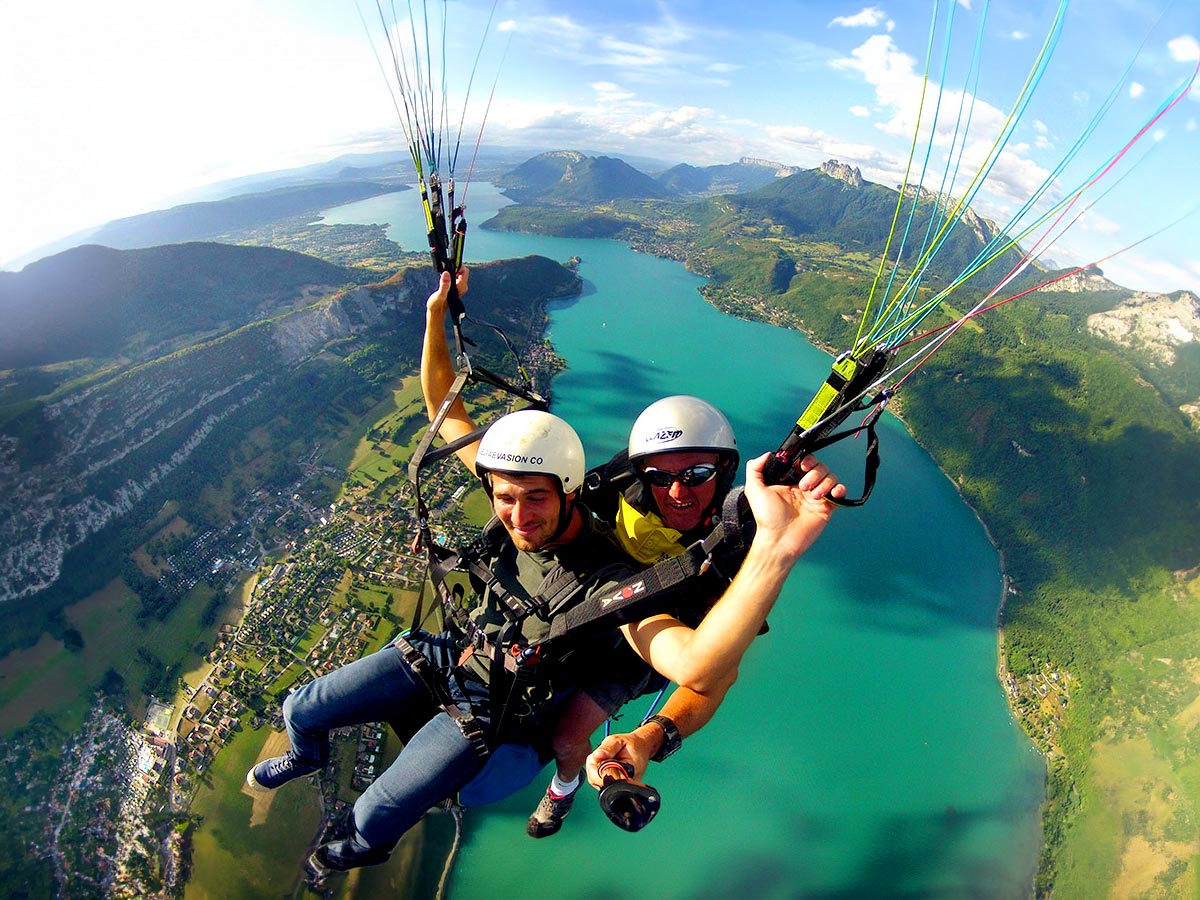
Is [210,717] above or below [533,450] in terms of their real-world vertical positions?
below

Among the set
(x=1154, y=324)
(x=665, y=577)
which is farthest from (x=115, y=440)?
(x=1154, y=324)

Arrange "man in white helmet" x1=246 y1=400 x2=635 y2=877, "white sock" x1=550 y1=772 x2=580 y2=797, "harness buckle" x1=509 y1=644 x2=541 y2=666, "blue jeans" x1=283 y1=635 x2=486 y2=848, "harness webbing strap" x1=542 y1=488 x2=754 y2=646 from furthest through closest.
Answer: "white sock" x1=550 y1=772 x2=580 y2=797
"blue jeans" x1=283 y1=635 x2=486 y2=848
"man in white helmet" x1=246 y1=400 x2=635 y2=877
"harness buckle" x1=509 y1=644 x2=541 y2=666
"harness webbing strap" x1=542 y1=488 x2=754 y2=646

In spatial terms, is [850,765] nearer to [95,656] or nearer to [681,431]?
[681,431]

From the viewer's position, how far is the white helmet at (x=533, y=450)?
9.80 feet

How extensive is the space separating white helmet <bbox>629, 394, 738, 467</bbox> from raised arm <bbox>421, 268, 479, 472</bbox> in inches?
56.2

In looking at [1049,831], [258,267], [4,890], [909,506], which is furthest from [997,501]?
[258,267]

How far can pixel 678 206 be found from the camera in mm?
144750

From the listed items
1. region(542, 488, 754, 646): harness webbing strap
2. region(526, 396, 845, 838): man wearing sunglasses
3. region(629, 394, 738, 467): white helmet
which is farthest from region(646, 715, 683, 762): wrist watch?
region(629, 394, 738, 467): white helmet

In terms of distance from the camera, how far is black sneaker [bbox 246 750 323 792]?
4.08m

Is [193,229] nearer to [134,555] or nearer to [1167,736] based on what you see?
[134,555]

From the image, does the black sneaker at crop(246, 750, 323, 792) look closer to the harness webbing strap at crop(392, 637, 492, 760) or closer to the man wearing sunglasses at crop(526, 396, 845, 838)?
the harness webbing strap at crop(392, 637, 492, 760)

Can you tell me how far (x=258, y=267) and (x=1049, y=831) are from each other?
77142 mm

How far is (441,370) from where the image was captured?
4180 millimetres

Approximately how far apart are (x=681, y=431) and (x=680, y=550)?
2.42 feet
